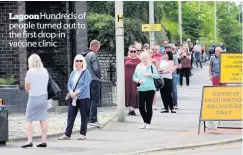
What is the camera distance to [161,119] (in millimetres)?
18516

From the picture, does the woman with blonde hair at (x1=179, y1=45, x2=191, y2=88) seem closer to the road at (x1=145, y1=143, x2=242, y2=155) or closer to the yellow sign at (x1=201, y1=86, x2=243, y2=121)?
the yellow sign at (x1=201, y1=86, x2=243, y2=121)

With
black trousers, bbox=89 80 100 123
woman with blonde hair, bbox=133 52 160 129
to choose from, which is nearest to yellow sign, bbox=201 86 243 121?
woman with blonde hair, bbox=133 52 160 129

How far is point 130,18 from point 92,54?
18842 mm

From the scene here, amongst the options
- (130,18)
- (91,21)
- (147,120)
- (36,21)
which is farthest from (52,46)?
(130,18)

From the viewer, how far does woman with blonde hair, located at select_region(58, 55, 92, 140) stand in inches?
579

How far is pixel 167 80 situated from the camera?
1995cm

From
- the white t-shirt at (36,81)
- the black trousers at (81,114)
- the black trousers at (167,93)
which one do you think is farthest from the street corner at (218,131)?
the black trousers at (167,93)

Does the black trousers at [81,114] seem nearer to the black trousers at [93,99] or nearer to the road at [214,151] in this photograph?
the black trousers at [93,99]

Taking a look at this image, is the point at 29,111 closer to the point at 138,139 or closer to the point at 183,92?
the point at 138,139

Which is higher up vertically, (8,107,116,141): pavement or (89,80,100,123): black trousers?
(89,80,100,123): black trousers

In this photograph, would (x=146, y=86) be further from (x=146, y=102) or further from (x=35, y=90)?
(x=35, y=90)

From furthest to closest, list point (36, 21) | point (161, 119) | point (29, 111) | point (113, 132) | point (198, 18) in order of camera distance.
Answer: point (198, 18), point (36, 21), point (161, 119), point (113, 132), point (29, 111)

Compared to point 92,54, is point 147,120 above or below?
below

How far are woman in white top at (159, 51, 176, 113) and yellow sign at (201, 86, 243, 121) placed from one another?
4226 millimetres
